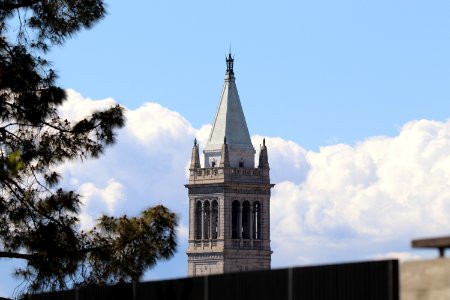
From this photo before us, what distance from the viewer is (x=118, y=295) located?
23078 mm

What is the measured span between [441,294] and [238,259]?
134 m

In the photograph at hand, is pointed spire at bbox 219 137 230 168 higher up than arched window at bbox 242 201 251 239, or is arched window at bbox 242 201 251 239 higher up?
pointed spire at bbox 219 137 230 168

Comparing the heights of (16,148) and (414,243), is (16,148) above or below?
above

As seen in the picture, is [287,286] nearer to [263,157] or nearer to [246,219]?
[263,157]

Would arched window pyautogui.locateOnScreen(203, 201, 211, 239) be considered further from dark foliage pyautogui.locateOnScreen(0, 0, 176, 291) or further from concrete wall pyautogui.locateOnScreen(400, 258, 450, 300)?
concrete wall pyautogui.locateOnScreen(400, 258, 450, 300)

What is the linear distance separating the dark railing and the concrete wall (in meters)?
0.14

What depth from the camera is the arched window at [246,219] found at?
15088cm

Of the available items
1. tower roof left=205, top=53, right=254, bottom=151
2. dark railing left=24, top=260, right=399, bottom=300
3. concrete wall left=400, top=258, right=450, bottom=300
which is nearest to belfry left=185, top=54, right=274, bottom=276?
tower roof left=205, top=53, right=254, bottom=151

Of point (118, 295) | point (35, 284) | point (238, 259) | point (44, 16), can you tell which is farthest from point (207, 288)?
point (238, 259)

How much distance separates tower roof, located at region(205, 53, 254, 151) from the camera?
14500cm

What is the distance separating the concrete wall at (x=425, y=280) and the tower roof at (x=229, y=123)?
420ft

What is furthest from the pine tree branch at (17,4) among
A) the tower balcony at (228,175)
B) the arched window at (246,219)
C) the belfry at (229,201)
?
the arched window at (246,219)

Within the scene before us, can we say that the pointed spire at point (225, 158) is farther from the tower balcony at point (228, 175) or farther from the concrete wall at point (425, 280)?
the concrete wall at point (425, 280)

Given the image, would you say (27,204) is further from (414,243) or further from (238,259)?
(238,259)
